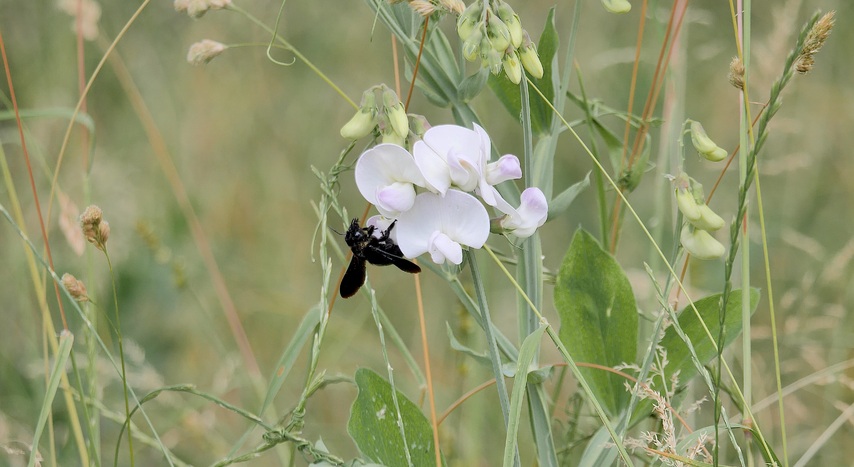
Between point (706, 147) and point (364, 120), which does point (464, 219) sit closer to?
point (364, 120)

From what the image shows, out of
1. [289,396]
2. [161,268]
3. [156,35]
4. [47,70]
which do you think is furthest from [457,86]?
[156,35]

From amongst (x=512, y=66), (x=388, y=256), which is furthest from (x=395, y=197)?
(x=512, y=66)

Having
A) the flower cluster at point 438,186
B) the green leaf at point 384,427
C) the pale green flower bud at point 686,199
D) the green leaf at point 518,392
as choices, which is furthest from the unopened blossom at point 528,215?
the green leaf at point 384,427

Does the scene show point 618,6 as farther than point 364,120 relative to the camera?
Yes

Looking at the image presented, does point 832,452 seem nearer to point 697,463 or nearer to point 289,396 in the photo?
point 697,463

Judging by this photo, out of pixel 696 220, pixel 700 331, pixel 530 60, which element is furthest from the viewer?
pixel 700 331

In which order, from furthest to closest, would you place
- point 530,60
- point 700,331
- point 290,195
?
point 290,195
point 700,331
point 530,60
